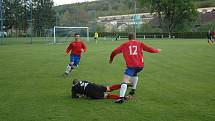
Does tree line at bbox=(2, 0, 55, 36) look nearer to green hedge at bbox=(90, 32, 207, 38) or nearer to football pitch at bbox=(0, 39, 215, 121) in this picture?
green hedge at bbox=(90, 32, 207, 38)

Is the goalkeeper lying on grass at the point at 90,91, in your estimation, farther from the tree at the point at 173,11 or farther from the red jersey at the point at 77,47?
the tree at the point at 173,11

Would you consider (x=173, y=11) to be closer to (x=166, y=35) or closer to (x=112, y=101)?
(x=166, y=35)

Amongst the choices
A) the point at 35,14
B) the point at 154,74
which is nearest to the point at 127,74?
the point at 154,74

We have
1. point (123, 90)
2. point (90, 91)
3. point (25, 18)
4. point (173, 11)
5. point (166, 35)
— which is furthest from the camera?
point (173, 11)

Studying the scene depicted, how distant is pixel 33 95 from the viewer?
10.9 metres

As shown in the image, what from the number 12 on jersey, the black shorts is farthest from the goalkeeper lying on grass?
the number 12 on jersey

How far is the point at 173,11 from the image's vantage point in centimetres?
9156

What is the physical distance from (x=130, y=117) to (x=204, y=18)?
102641 mm

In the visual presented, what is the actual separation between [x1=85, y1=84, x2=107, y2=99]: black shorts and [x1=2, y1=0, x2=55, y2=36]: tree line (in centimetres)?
4576

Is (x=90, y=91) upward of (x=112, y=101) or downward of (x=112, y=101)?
upward

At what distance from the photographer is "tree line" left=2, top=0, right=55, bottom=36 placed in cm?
5641

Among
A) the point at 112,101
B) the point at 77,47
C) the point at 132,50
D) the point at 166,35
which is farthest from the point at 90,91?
the point at 166,35

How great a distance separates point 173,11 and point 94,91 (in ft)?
276

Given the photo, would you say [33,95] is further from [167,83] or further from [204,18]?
[204,18]
